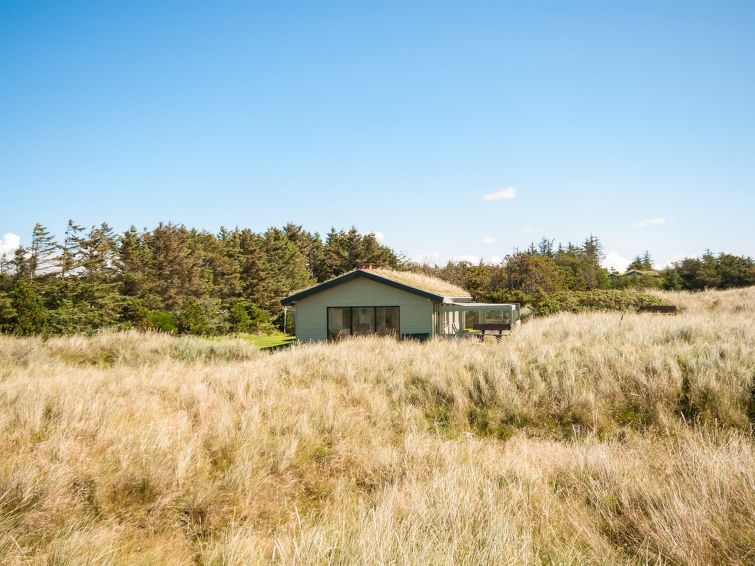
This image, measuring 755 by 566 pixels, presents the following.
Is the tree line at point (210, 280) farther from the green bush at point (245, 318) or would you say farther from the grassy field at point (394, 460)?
the grassy field at point (394, 460)

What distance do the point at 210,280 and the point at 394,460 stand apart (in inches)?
1463

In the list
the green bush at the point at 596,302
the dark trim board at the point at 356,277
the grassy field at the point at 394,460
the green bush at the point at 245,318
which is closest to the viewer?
the grassy field at the point at 394,460

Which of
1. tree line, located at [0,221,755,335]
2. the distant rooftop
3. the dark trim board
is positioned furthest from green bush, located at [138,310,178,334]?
the distant rooftop

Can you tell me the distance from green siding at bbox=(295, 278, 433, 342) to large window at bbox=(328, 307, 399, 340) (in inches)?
10.4

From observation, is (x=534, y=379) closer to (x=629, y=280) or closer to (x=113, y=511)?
(x=113, y=511)

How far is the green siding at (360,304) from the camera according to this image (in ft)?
71.9

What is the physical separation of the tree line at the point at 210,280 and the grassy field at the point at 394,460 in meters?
17.5

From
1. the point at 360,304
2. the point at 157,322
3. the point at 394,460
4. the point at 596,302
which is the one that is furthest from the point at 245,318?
the point at 394,460

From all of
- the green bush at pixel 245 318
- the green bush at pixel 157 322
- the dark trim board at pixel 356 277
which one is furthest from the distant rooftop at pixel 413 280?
the green bush at pixel 245 318

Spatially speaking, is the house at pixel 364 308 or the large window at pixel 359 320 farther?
the large window at pixel 359 320

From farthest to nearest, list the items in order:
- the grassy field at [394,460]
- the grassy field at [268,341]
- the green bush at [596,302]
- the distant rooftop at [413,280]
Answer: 1. the green bush at [596,302]
2. the grassy field at [268,341]
3. the distant rooftop at [413,280]
4. the grassy field at [394,460]

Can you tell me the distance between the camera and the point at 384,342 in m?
15.5

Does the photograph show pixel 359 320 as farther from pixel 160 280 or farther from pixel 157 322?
pixel 160 280

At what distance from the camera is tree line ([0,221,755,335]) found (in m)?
25.8
